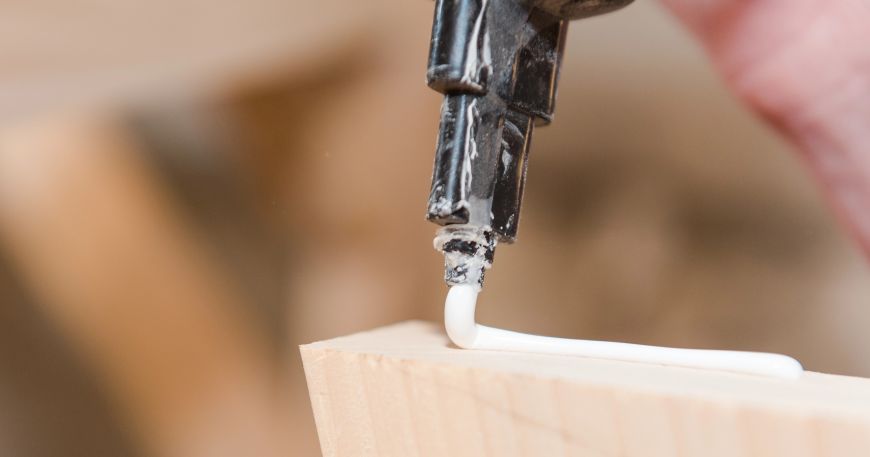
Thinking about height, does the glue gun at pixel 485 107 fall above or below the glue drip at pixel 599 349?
above

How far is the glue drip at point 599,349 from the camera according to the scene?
21 cm

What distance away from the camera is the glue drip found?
0.70 feet

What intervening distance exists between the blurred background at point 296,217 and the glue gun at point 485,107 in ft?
0.58

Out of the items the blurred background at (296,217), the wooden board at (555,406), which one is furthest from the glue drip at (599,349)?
the blurred background at (296,217)

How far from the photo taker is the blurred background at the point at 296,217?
0.38 m

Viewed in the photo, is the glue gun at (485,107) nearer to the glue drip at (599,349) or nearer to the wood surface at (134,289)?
the glue drip at (599,349)

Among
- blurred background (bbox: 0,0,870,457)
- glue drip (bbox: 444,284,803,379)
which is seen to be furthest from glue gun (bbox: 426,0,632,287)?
blurred background (bbox: 0,0,870,457)

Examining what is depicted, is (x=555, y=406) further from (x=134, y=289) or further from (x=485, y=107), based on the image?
(x=134, y=289)

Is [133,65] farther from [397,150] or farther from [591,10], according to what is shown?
[591,10]

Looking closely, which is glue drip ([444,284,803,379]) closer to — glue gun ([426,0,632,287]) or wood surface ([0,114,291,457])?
glue gun ([426,0,632,287])

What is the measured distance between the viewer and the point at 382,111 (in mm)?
462

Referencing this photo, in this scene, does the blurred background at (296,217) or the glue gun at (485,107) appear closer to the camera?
the glue gun at (485,107)

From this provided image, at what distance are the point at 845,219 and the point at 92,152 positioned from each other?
1.26ft

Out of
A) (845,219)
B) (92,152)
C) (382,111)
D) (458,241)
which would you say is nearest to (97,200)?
(92,152)
